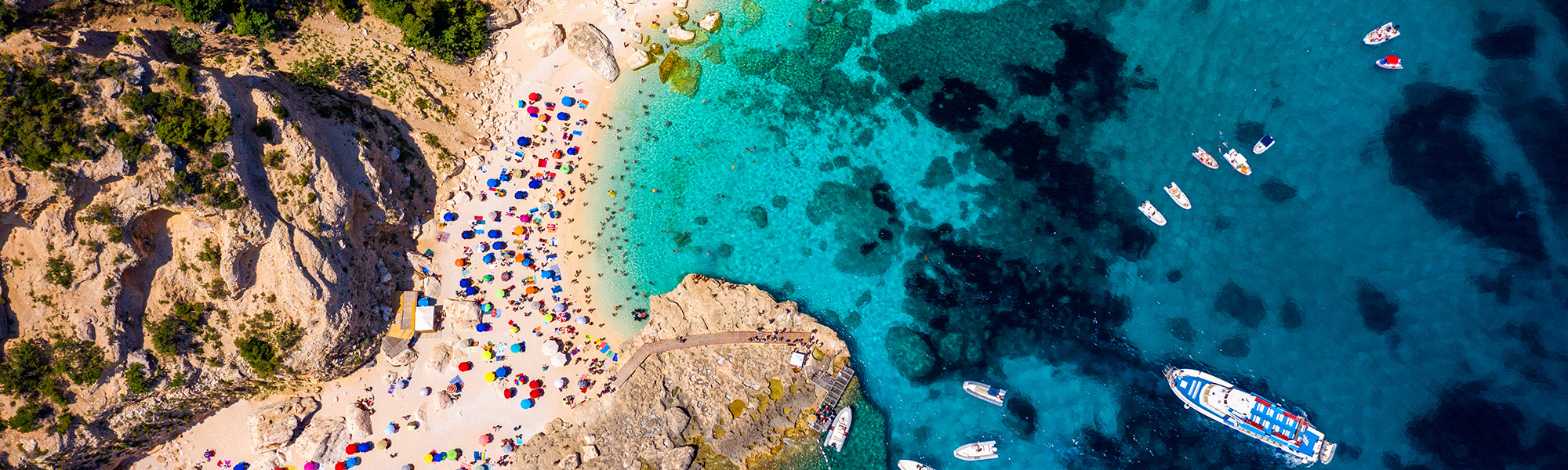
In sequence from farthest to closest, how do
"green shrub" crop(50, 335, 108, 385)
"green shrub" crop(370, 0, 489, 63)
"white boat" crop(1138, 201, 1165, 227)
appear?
"white boat" crop(1138, 201, 1165, 227), "green shrub" crop(370, 0, 489, 63), "green shrub" crop(50, 335, 108, 385)

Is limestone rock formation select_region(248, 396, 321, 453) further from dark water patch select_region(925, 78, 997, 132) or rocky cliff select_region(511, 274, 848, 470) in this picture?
dark water patch select_region(925, 78, 997, 132)

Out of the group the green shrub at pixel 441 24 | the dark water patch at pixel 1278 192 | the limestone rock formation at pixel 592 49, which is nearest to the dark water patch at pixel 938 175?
the dark water patch at pixel 1278 192

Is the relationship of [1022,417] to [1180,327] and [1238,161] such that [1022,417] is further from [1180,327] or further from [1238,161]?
[1238,161]

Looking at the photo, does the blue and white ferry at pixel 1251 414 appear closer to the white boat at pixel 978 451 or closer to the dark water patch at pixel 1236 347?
the dark water patch at pixel 1236 347

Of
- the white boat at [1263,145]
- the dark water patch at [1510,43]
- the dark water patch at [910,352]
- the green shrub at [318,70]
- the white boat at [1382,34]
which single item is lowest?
the dark water patch at [910,352]

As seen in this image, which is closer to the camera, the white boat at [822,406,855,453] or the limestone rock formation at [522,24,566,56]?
the white boat at [822,406,855,453]

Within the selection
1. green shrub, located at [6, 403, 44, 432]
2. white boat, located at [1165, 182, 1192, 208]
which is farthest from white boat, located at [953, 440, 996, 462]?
green shrub, located at [6, 403, 44, 432]
